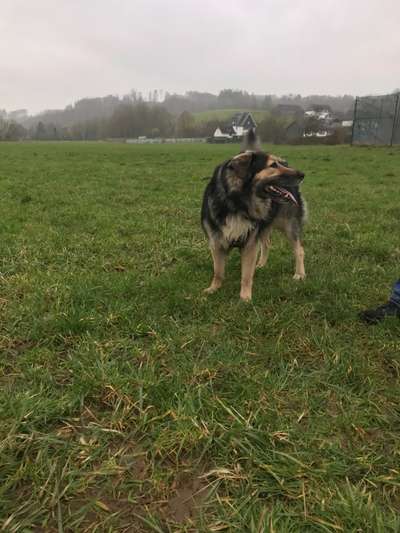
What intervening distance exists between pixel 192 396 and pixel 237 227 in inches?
76.6

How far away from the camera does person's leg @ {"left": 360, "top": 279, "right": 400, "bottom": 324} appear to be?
335 centimetres

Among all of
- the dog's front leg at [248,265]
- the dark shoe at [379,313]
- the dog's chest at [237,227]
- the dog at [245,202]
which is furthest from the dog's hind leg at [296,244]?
the dark shoe at [379,313]

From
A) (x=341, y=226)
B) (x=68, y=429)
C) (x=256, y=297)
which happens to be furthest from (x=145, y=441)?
(x=341, y=226)

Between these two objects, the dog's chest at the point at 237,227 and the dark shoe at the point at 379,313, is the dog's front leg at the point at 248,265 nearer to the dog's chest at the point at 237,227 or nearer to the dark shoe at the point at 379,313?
the dog's chest at the point at 237,227

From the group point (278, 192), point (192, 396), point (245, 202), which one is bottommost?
point (192, 396)

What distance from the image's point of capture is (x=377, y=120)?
95.8ft

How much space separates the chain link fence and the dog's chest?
29.2m

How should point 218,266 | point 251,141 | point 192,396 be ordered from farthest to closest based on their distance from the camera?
point 251,141 → point 218,266 → point 192,396

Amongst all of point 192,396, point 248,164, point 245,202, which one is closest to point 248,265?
point 245,202

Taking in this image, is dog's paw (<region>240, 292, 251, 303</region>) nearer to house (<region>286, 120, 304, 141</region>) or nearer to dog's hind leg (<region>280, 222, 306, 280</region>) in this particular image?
dog's hind leg (<region>280, 222, 306, 280</region>)

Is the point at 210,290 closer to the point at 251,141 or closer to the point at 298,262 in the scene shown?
the point at 298,262

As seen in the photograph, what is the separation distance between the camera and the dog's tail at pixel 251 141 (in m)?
4.46

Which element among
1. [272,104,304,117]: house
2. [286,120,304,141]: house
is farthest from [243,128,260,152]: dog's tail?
[272,104,304,117]: house

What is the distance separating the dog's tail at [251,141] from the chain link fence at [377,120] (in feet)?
92.5
